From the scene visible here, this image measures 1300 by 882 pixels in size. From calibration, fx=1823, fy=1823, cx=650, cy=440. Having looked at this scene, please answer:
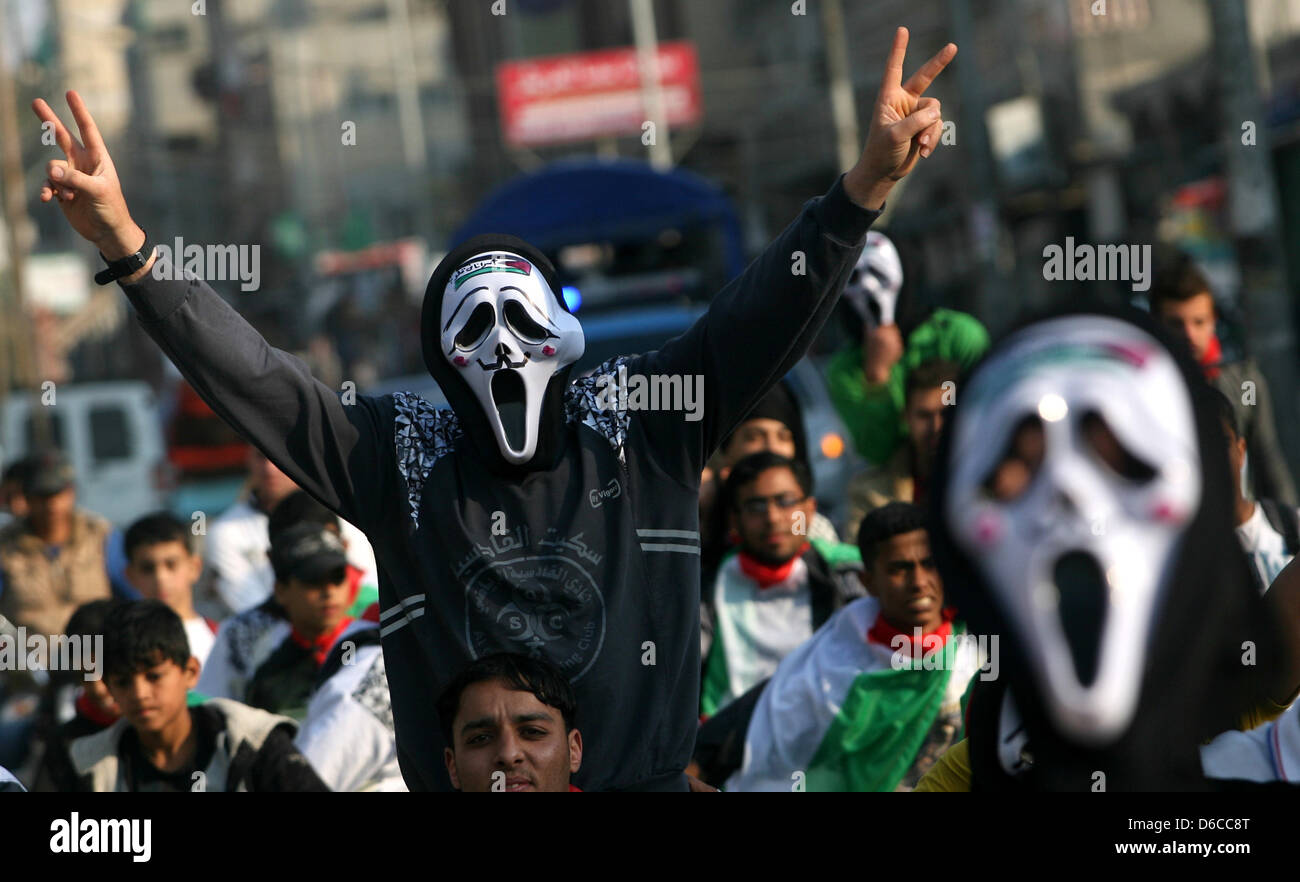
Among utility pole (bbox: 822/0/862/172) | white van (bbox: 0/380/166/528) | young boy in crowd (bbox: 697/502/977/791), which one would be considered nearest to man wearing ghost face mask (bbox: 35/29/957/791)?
young boy in crowd (bbox: 697/502/977/791)

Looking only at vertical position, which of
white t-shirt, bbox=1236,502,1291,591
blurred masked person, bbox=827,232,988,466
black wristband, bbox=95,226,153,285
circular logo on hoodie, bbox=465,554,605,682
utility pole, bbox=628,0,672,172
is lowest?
circular logo on hoodie, bbox=465,554,605,682

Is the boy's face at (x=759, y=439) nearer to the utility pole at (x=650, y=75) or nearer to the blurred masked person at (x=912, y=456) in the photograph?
the blurred masked person at (x=912, y=456)

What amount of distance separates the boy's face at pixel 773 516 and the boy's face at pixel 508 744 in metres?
2.65

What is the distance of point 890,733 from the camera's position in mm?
4898

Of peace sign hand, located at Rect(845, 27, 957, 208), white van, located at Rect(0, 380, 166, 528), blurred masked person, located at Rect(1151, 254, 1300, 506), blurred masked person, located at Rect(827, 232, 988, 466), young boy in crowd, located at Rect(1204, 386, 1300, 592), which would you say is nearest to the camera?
peace sign hand, located at Rect(845, 27, 957, 208)

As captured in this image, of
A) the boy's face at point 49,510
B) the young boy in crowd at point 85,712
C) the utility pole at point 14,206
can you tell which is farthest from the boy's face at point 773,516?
the utility pole at point 14,206

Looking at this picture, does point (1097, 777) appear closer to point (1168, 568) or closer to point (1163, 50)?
point (1168, 568)

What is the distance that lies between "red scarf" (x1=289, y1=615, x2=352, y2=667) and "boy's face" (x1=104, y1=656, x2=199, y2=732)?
2.45 ft

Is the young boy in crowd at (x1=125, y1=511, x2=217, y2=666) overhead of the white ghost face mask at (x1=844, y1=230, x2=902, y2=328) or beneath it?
beneath

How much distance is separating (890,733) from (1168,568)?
12.9 feet

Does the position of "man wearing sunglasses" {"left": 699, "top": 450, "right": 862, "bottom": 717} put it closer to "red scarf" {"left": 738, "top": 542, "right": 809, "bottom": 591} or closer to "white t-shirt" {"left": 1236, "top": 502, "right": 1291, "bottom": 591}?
"red scarf" {"left": 738, "top": 542, "right": 809, "bottom": 591}

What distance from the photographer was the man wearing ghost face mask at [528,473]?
9.92 feet

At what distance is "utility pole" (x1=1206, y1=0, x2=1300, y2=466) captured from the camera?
38.0ft
